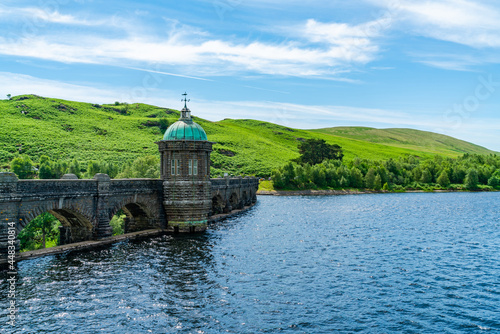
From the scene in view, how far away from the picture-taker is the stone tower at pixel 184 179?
51.0 metres

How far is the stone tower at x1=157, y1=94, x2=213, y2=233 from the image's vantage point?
5097cm

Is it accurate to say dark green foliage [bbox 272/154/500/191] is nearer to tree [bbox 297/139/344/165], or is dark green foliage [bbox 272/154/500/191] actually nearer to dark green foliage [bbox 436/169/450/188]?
dark green foliage [bbox 436/169/450/188]

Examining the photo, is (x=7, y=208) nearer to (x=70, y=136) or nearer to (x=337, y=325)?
(x=337, y=325)

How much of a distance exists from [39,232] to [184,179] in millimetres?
28992

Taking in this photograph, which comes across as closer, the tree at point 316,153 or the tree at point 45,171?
the tree at point 45,171

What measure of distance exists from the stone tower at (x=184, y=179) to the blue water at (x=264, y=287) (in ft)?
11.7

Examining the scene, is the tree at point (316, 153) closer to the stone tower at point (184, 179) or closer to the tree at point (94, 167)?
the tree at point (94, 167)

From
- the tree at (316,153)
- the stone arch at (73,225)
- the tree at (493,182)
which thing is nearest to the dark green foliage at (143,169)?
the stone arch at (73,225)

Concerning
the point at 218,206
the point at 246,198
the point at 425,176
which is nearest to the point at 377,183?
the point at 425,176

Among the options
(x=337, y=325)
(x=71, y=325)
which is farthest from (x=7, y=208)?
(x=337, y=325)

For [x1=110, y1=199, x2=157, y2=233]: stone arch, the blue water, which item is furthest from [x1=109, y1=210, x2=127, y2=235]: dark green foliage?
the blue water

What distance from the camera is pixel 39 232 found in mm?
62969

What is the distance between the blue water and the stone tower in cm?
356

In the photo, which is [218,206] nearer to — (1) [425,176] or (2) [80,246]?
(2) [80,246]
